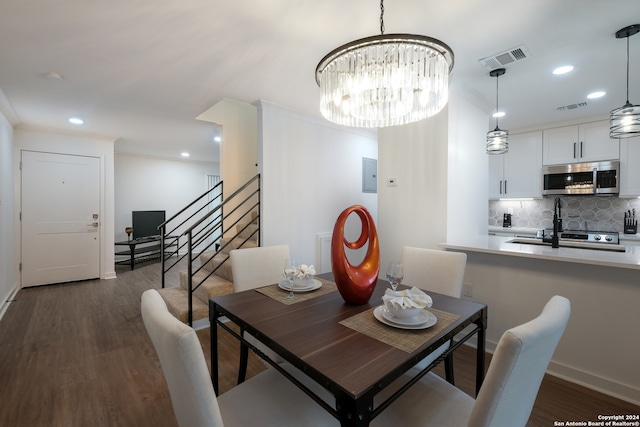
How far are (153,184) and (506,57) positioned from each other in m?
6.67

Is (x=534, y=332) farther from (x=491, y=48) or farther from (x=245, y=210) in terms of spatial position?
(x=245, y=210)

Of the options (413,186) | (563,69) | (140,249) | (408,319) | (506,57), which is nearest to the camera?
(408,319)

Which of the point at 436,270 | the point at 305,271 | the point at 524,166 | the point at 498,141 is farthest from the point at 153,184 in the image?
the point at 524,166

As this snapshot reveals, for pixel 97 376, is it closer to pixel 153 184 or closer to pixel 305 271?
pixel 305 271

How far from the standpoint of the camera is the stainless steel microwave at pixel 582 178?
11.6ft

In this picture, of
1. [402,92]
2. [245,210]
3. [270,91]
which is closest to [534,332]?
[402,92]

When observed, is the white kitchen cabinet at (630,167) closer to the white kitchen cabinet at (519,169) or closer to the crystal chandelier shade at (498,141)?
the white kitchen cabinet at (519,169)

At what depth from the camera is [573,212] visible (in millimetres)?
4082

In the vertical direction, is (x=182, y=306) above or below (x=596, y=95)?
below

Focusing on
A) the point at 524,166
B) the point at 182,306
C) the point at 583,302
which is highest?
the point at 524,166

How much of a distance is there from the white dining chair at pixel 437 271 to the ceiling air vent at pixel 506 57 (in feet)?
4.93

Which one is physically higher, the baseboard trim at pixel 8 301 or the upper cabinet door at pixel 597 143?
the upper cabinet door at pixel 597 143

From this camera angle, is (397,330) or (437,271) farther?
(437,271)

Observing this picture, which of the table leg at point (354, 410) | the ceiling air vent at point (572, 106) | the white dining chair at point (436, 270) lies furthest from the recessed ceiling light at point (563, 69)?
the table leg at point (354, 410)
